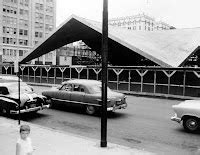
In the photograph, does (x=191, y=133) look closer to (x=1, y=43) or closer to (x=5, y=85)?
(x=5, y=85)

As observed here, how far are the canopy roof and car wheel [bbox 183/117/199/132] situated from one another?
14956mm

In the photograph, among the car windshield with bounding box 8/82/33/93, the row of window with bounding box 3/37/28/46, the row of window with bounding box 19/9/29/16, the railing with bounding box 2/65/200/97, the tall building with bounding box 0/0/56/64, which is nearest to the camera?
the car windshield with bounding box 8/82/33/93

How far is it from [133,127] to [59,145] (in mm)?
4123

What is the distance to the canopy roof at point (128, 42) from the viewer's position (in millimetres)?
27941

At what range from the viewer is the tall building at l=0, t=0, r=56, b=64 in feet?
272

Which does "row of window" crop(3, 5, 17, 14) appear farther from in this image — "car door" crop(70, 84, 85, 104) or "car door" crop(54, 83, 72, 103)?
"car door" crop(70, 84, 85, 104)

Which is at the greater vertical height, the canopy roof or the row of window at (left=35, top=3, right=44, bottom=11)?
the row of window at (left=35, top=3, right=44, bottom=11)

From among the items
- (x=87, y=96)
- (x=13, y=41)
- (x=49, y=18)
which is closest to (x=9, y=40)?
(x=13, y=41)

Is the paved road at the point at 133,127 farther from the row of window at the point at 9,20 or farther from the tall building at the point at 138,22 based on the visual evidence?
the tall building at the point at 138,22

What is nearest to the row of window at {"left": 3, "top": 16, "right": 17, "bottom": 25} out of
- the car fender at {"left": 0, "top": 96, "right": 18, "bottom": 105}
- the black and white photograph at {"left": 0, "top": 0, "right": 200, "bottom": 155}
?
the black and white photograph at {"left": 0, "top": 0, "right": 200, "bottom": 155}

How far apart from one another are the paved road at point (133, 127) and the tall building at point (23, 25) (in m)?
70.2

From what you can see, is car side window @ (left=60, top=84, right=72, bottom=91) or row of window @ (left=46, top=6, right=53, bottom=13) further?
row of window @ (left=46, top=6, right=53, bottom=13)

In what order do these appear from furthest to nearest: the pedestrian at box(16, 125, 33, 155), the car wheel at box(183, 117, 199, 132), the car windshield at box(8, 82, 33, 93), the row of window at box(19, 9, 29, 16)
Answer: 1. the row of window at box(19, 9, 29, 16)
2. the car windshield at box(8, 82, 33, 93)
3. the car wheel at box(183, 117, 199, 132)
4. the pedestrian at box(16, 125, 33, 155)

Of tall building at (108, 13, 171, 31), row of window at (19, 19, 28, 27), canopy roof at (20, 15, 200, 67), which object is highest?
tall building at (108, 13, 171, 31)
